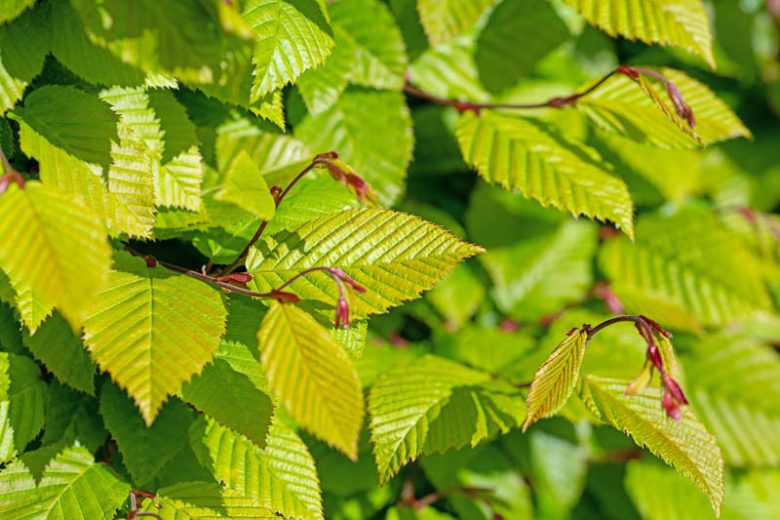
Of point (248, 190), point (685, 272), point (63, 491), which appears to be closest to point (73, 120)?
point (248, 190)

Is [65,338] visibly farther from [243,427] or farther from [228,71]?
[228,71]

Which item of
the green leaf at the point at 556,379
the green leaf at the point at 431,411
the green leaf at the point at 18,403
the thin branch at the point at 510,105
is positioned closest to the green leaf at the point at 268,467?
the green leaf at the point at 431,411

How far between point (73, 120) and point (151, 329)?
33 cm

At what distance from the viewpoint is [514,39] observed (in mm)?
1704

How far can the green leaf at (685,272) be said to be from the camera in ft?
6.19

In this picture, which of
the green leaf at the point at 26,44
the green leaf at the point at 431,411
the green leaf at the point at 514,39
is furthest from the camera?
the green leaf at the point at 514,39

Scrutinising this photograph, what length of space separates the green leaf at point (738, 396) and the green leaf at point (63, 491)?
144 centimetres

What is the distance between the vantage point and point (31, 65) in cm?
101

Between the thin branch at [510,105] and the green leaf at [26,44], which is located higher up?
the green leaf at [26,44]

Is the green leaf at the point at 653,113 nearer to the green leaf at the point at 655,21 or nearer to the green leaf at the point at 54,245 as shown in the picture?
the green leaf at the point at 655,21

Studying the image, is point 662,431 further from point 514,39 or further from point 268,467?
point 514,39

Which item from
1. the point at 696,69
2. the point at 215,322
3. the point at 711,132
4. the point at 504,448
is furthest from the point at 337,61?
the point at 696,69

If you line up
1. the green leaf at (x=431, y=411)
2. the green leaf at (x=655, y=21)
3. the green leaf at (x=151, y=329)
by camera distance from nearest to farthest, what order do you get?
the green leaf at (x=151, y=329) < the green leaf at (x=431, y=411) < the green leaf at (x=655, y=21)

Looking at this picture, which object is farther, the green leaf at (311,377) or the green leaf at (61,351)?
the green leaf at (61,351)
